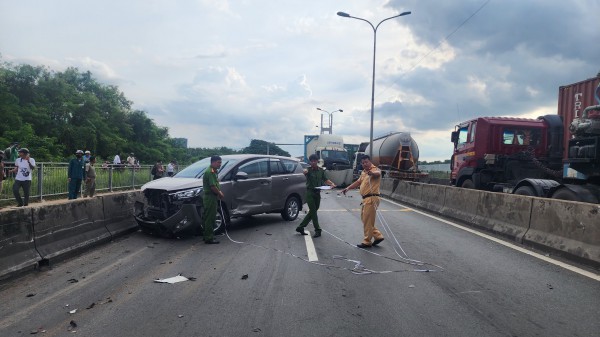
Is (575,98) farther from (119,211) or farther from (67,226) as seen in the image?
(67,226)

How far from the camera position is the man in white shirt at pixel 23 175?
462 inches

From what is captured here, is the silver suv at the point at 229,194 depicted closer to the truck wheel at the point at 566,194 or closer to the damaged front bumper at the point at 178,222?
the damaged front bumper at the point at 178,222

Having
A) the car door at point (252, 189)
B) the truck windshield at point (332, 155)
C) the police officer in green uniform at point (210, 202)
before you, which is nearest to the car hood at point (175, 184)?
the police officer in green uniform at point (210, 202)

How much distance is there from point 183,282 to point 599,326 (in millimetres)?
4492

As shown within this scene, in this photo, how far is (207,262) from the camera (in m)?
6.73

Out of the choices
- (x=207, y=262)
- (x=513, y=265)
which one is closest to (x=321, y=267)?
(x=207, y=262)

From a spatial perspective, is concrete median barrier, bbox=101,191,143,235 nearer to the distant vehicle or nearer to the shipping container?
the shipping container

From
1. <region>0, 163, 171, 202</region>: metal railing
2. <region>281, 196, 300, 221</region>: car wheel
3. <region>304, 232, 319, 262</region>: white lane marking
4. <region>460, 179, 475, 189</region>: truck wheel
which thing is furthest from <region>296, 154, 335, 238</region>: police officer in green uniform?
A: <region>0, 163, 171, 202</region>: metal railing

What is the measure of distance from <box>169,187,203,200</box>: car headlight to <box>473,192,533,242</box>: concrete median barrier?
6283 mm

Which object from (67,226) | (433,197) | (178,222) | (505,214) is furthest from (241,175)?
(433,197)

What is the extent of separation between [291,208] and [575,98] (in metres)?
7.67

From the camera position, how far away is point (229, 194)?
9.52 m

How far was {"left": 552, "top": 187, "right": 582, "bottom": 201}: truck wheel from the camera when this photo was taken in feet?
28.1

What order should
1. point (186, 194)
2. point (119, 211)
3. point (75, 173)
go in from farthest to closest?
point (75, 173) → point (119, 211) → point (186, 194)
